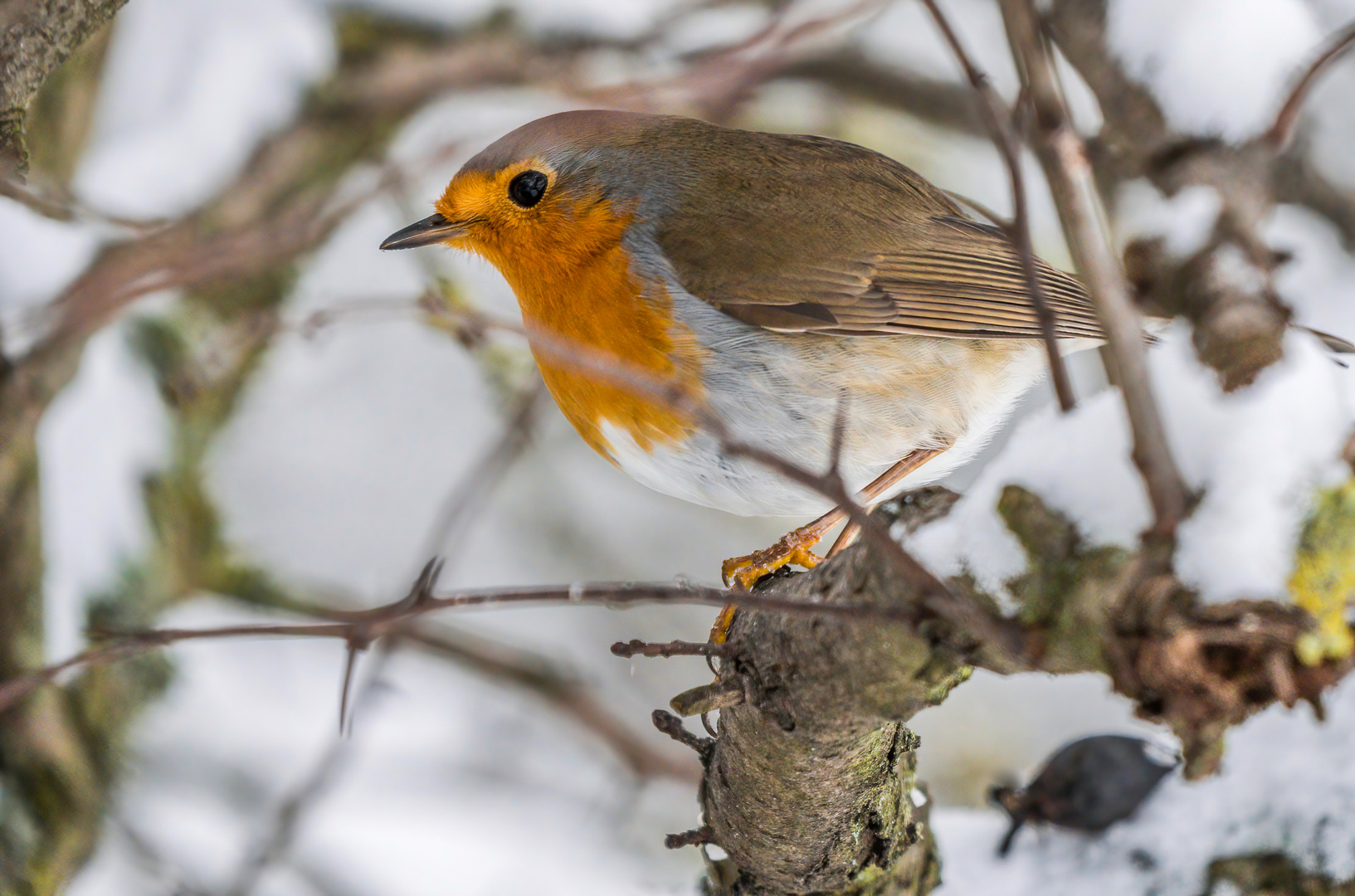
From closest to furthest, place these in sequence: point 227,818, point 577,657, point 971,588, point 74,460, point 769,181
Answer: point 971,588, point 769,181, point 74,460, point 227,818, point 577,657

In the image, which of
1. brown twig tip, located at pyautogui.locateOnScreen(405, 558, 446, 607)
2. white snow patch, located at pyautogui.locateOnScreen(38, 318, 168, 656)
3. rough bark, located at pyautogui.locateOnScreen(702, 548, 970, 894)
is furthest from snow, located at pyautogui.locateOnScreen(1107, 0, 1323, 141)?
white snow patch, located at pyautogui.locateOnScreen(38, 318, 168, 656)

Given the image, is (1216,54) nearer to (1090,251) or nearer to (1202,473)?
(1202,473)

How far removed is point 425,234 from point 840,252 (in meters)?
0.92

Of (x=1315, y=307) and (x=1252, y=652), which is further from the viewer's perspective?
(x=1315, y=307)

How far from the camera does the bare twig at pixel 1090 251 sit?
2.71 ft

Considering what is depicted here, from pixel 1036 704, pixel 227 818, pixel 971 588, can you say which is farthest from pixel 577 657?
pixel 971 588

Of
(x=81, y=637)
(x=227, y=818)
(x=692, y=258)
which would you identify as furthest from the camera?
(x=227, y=818)

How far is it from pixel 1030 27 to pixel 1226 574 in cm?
52

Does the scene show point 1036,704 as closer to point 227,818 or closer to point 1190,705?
point 227,818

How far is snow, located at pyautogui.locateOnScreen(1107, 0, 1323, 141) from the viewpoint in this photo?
8.06ft

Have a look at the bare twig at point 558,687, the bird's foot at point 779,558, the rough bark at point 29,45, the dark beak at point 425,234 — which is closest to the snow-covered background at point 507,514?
the bare twig at point 558,687

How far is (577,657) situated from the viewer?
15.9ft

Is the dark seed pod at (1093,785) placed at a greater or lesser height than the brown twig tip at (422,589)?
greater

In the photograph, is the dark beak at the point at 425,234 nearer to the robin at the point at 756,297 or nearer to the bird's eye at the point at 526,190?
the robin at the point at 756,297
